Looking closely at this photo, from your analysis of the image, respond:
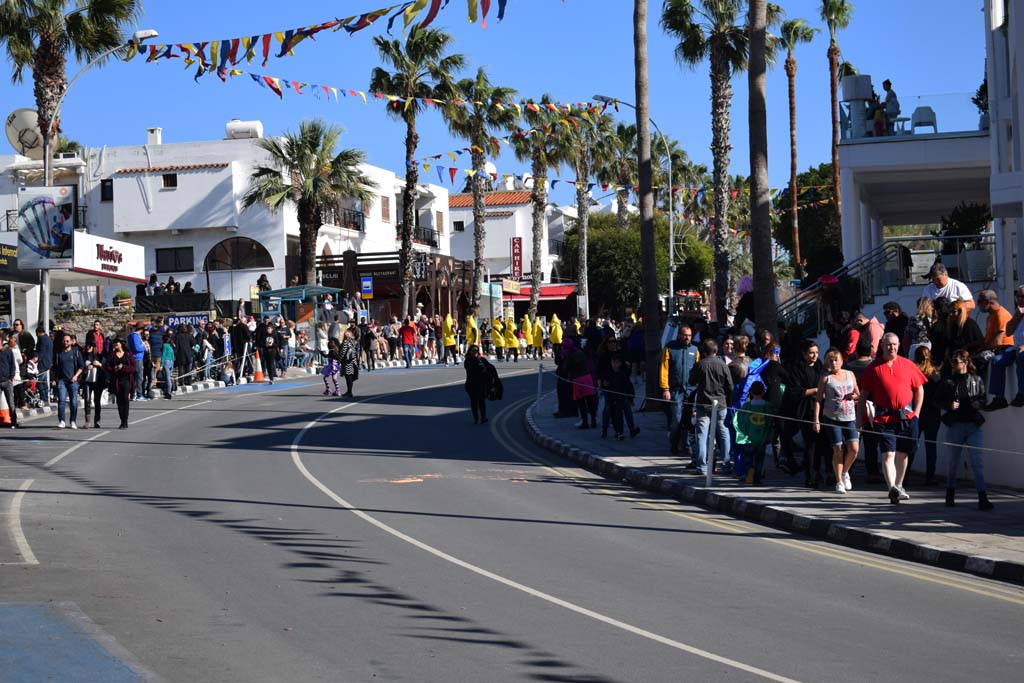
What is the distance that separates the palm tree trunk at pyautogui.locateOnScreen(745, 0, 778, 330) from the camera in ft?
61.9

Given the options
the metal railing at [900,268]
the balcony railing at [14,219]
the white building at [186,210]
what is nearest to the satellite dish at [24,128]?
the balcony railing at [14,219]

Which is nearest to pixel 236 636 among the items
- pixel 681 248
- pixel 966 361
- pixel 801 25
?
pixel 966 361

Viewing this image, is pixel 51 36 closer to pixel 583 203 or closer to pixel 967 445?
pixel 967 445

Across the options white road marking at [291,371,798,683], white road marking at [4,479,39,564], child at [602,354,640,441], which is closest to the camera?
white road marking at [291,371,798,683]

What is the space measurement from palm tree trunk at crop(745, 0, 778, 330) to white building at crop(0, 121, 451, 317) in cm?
3968

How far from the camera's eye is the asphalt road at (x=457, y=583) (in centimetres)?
735

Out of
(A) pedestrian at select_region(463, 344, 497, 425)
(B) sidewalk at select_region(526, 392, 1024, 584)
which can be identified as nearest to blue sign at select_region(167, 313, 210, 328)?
(A) pedestrian at select_region(463, 344, 497, 425)

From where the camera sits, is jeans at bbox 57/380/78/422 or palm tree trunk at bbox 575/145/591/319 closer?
jeans at bbox 57/380/78/422

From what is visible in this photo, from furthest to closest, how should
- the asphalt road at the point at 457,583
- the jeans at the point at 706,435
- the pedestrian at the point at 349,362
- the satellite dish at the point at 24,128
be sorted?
the satellite dish at the point at 24,128, the pedestrian at the point at 349,362, the jeans at the point at 706,435, the asphalt road at the point at 457,583

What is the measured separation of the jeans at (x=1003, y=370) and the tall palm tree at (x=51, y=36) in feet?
84.7

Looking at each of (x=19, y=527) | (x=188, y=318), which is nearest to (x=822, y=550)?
(x=19, y=527)

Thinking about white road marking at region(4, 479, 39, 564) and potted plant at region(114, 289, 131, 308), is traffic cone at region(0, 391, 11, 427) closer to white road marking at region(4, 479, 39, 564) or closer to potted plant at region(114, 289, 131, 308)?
white road marking at region(4, 479, 39, 564)

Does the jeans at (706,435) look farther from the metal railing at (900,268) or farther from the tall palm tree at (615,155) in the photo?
the tall palm tree at (615,155)

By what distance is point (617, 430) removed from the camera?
2105 cm
